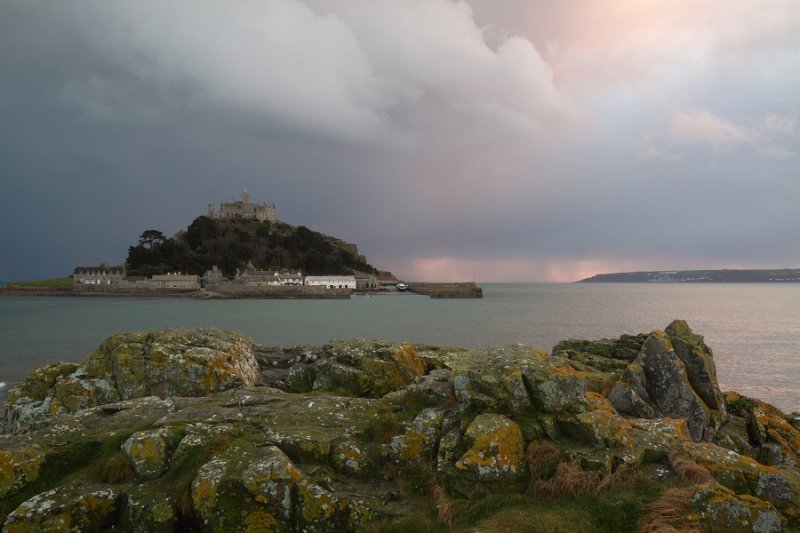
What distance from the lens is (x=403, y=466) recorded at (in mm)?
8047

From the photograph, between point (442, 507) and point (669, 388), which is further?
point (669, 388)

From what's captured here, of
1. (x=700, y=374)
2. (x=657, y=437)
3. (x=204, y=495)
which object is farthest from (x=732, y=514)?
(x=700, y=374)

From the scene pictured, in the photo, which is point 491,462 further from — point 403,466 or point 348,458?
point 348,458

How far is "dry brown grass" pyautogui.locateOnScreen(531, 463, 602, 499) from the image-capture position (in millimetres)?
6984

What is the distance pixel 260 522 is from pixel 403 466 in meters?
2.65

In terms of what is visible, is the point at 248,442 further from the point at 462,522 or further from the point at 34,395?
the point at 34,395

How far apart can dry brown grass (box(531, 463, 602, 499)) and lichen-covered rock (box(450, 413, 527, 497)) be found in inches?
15.9

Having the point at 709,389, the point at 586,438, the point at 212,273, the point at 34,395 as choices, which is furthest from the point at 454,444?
the point at 212,273

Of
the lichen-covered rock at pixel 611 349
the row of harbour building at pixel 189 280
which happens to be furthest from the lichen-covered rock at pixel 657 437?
the row of harbour building at pixel 189 280

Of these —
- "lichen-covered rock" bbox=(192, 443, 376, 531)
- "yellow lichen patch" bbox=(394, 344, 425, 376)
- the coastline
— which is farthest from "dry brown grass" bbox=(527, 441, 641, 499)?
the coastline

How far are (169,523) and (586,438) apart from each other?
7.11 m

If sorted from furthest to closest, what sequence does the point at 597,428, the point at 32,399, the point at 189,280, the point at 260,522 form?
1. the point at 189,280
2. the point at 32,399
3. the point at 597,428
4. the point at 260,522

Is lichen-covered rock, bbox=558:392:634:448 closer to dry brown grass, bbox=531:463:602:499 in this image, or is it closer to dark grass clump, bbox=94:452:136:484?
dry brown grass, bbox=531:463:602:499

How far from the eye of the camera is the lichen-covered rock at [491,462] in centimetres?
731
